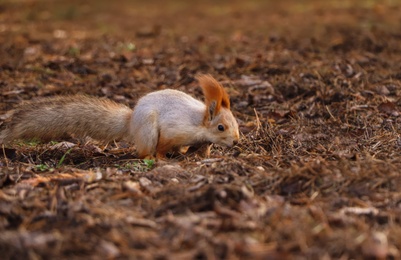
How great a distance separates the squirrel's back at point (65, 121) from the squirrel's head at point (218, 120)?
722mm

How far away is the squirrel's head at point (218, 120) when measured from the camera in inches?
195

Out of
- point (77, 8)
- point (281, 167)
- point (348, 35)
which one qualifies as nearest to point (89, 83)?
point (281, 167)

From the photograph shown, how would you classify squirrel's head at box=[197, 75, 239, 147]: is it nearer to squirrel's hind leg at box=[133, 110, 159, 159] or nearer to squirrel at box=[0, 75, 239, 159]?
squirrel at box=[0, 75, 239, 159]

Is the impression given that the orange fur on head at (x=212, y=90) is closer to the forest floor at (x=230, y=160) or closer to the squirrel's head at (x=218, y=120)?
the squirrel's head at (x=218, y=120)

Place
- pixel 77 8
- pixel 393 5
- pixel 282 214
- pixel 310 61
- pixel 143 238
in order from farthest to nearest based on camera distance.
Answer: pixel 77 8
pixel 393 5
pixel 310 61
pixel 282 214
pixel 143 238

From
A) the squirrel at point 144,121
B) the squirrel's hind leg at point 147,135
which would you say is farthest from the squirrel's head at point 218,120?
the squirrel's hind leg at point 147,135

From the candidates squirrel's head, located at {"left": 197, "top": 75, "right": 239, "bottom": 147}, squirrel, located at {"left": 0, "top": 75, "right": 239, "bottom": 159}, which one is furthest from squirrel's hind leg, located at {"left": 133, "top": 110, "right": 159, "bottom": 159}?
squirrel's head, located at {"left": 197, "top": 75, "right": 239, "bottom": 147}

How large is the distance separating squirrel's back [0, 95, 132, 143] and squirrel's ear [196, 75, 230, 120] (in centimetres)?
73

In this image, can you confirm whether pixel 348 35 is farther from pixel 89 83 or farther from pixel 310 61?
pixel 89 83

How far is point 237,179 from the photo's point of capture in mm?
3951

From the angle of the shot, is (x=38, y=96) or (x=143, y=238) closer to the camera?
(x=143, y=238)

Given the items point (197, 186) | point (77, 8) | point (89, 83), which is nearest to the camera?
point (197, 186)

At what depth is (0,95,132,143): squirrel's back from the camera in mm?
5125

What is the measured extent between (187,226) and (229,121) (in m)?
2.01
